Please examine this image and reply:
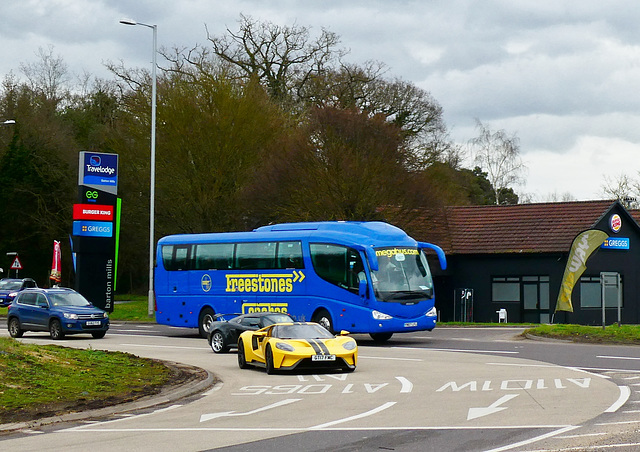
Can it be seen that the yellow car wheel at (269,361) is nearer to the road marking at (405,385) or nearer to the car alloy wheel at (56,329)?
the road marking at (405,385)

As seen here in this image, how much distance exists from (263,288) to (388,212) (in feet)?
45.1

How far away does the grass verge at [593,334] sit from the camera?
2953 cm

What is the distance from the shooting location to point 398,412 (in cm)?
1382

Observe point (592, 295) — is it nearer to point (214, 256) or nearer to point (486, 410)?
point (214, 256)

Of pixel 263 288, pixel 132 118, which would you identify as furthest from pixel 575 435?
pixel 132 118

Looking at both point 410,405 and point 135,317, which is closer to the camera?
point 410,405

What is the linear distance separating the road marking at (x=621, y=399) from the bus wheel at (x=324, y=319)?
1419cm

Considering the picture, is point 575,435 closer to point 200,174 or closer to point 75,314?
point 75,314

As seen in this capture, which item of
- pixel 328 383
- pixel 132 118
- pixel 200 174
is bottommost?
pixel 328 383

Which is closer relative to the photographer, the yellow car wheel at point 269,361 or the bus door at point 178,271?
the yellow car wheel at point 269,361

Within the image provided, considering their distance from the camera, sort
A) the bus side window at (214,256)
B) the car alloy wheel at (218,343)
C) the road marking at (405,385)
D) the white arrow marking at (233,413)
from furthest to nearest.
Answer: the bus side window at (214,256)
the car alloy wheel at (218,343)
the road marking at (405,385)
the white arrow marking at (233,413)

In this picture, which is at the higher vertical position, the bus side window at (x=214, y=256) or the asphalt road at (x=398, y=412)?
the bus side window at (x=214, y=256)

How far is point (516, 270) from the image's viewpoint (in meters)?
48.7

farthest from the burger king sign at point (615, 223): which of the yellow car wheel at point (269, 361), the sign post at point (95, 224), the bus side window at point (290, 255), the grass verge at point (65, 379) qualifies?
the grass verge at point (65, 379)
